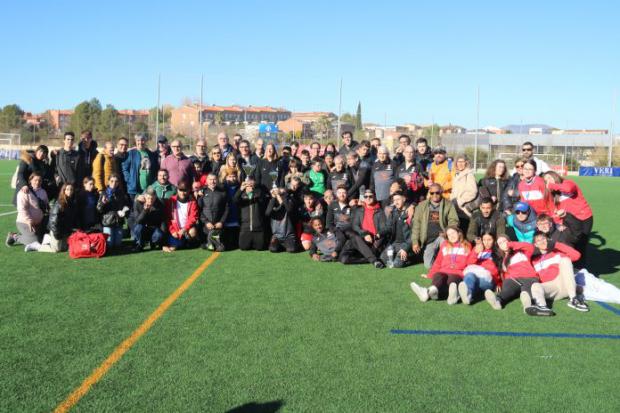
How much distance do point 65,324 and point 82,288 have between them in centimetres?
141

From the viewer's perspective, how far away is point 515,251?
684cm

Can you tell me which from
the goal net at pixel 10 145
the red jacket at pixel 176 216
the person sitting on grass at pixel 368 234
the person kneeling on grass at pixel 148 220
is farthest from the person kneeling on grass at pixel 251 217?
the goal net at pixel 10 145

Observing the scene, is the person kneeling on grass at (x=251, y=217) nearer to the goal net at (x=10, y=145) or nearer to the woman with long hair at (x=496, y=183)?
the woman with long hair at (x=496, y=183)

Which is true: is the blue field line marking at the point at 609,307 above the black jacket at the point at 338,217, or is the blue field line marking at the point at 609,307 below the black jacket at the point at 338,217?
below

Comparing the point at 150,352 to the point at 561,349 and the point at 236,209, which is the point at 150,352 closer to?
the point at 561,349

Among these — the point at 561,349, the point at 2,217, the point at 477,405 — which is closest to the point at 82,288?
the point at 477,405

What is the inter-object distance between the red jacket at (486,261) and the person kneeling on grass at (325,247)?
7.52 feet

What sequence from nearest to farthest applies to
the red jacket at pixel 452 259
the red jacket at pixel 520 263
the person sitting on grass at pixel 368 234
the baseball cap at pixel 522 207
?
the red jacket at pixel 520 263 → the red jacket at pixel 452 259 → the baseball cap at pixel 522 207 → the person sitting on grass at pixel 368 234

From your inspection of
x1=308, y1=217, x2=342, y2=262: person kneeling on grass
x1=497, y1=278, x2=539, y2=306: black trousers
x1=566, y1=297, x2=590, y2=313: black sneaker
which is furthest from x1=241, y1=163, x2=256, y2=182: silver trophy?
x1=566, y1=297, x2=590, y2=313: black sneaker

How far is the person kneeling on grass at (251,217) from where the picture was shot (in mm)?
9305

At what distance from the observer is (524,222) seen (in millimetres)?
7566

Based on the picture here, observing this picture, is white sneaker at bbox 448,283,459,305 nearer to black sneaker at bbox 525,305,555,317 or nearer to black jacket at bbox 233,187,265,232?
black sneaker at bbox 525,305,555,317

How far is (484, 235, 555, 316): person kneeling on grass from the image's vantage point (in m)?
6.16

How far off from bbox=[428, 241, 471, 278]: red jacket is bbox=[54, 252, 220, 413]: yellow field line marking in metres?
3.09
